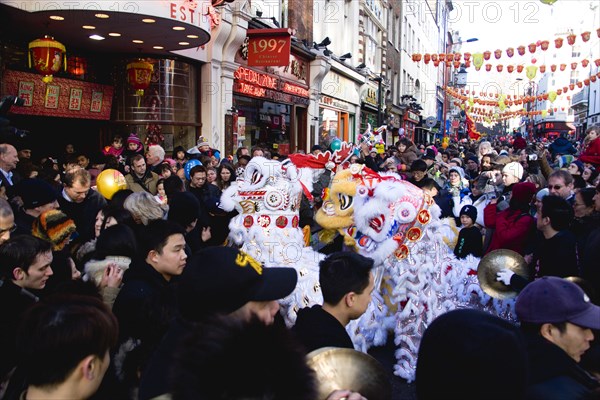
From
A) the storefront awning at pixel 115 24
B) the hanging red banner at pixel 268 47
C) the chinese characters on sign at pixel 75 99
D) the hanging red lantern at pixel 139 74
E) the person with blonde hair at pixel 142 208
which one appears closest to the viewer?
the person with blonde hair at pixel 142 208

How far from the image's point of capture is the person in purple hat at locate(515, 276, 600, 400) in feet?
6.22

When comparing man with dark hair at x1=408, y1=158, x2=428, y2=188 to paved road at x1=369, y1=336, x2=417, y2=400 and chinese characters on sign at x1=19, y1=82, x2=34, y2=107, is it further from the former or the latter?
chinese characters on sign at x1=19, y1=82, x2=34, y2=107

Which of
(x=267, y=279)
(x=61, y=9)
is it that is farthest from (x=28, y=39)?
(x=267, y=279)

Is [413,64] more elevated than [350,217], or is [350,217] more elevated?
[413,64]

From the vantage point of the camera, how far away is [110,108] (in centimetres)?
1044

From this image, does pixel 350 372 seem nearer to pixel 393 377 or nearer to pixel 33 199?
pixel 393 377

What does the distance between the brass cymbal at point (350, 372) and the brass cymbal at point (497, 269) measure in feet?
8.63

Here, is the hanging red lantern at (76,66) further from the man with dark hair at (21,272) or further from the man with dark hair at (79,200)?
the man with dark hair at (21,272)

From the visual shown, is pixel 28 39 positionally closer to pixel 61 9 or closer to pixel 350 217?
pixel 61 9

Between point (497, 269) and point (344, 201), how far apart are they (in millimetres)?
1523

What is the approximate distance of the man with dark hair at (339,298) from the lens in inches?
92.4

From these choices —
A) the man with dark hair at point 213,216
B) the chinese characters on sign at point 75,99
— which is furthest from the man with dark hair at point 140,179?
the chinese characters on sign at point 75,99

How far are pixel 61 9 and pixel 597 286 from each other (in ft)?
24.7

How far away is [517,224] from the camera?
485 centimetres
